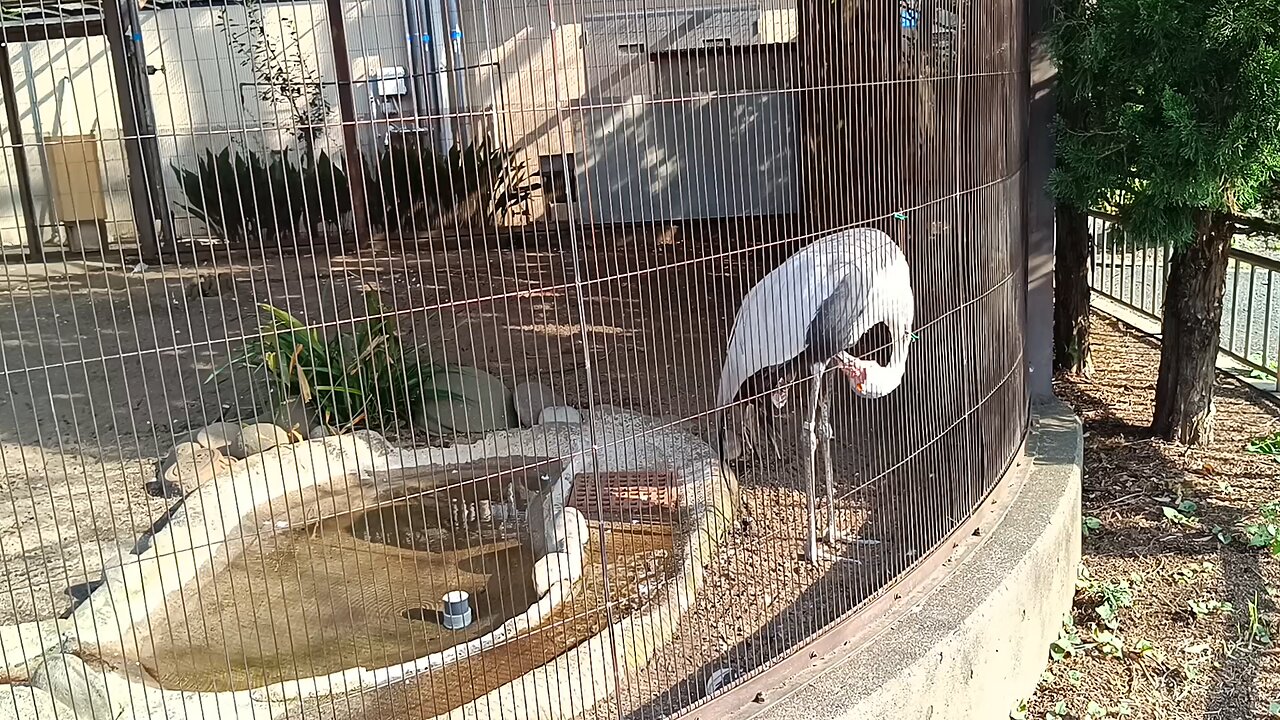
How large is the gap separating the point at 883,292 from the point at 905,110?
60 cm

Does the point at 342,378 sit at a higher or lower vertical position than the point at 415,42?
lower

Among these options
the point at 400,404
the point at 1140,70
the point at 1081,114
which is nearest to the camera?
the point at 1140,70

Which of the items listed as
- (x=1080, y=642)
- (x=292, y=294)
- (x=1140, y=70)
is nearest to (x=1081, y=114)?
(x=1140, y=70)

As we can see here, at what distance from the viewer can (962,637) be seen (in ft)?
10.8

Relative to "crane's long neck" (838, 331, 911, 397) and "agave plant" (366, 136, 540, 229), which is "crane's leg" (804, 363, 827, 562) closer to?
"crane's long neck" (838, 331, 911, 397)

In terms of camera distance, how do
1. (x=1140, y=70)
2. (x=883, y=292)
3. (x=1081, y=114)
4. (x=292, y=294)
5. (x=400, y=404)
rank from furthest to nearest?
(x=292, y=294), (x=400, y=404), (x=1081, y=114), (x=1140, y=70), (x=883, y=292)

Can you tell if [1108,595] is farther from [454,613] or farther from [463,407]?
[463,407]

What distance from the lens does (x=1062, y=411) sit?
5.23m

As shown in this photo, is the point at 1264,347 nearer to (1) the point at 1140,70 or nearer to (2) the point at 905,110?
(1) the point at 1140,70

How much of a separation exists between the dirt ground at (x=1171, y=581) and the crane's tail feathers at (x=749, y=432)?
4.29 ft

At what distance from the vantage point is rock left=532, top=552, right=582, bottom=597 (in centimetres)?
383

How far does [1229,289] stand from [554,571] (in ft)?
20.5

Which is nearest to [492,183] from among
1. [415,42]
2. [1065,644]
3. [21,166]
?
[21,166]

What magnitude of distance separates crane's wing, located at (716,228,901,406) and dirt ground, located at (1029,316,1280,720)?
1.46 metres
